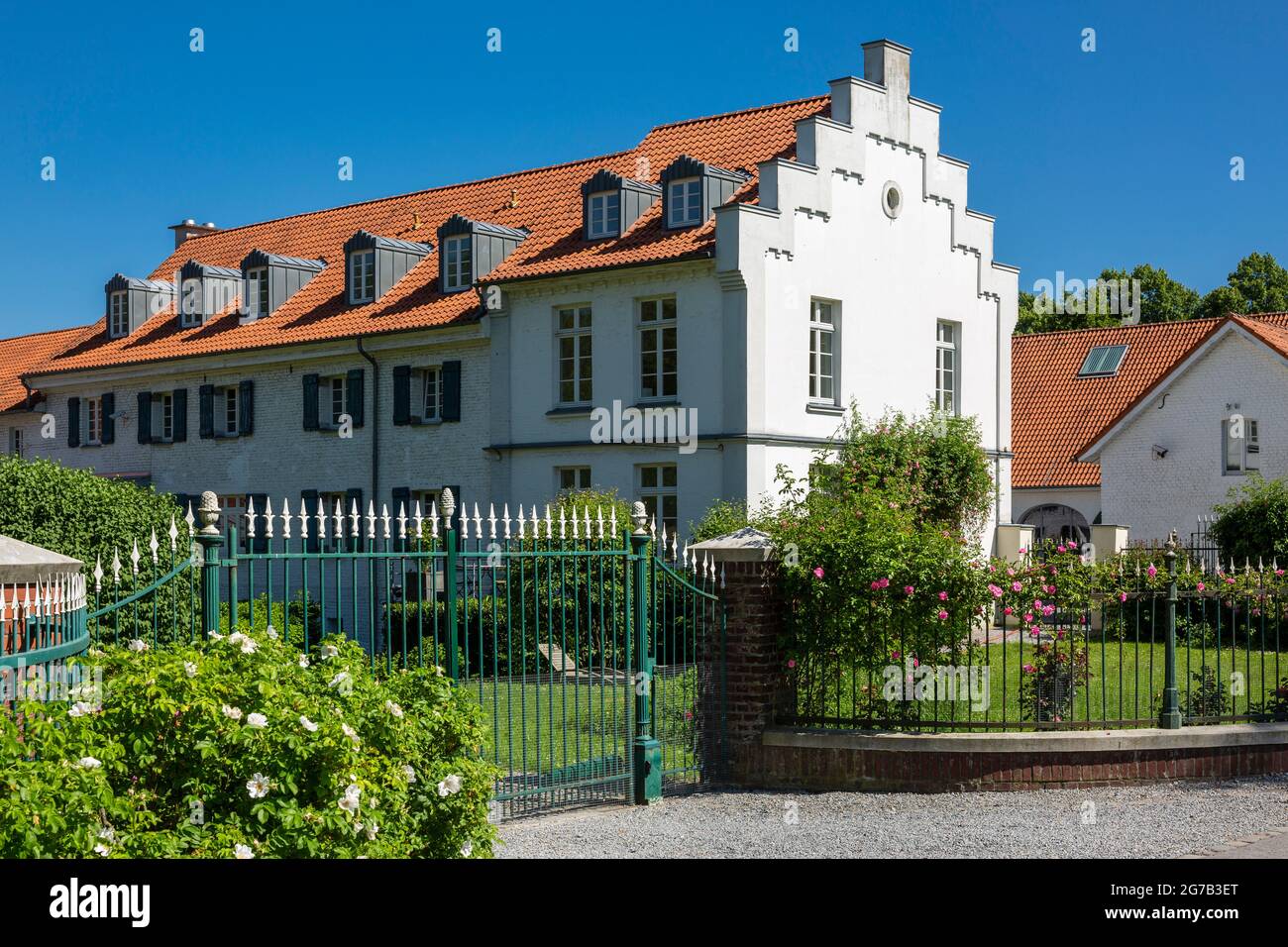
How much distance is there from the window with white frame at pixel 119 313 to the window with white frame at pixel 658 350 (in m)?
18.5

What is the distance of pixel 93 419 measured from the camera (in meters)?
38.7

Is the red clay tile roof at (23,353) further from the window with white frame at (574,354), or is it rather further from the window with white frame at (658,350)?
the window with white frame at (658,350)

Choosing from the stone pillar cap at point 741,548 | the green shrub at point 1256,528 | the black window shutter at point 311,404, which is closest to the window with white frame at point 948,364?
the green shrub at point 1256,528

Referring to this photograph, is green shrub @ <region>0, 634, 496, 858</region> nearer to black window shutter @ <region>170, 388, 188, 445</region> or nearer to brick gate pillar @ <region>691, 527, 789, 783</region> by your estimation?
brick gate pillar @ <region>691, 527, 789, 783</region>

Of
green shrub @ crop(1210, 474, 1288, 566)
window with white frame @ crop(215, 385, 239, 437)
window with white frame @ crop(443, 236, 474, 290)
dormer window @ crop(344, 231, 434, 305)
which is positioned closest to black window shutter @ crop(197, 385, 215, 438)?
window with white frame @ crop(215, 385, 239, 437)

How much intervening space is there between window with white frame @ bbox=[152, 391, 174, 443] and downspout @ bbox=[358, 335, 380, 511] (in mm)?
7455

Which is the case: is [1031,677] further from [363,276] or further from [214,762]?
[363,276]

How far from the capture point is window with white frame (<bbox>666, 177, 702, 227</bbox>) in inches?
1064

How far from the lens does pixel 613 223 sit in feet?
93.4

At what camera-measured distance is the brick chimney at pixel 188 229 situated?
44.3m

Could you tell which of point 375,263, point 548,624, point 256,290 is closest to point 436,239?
point 375,263
